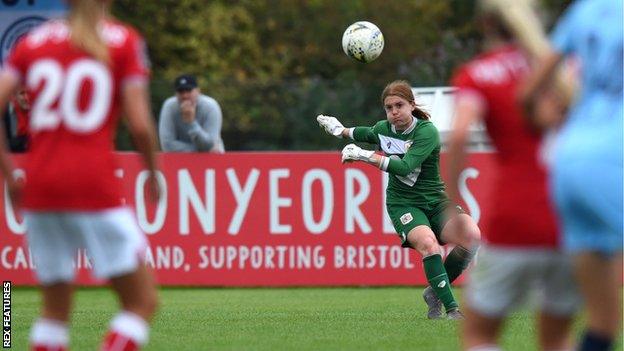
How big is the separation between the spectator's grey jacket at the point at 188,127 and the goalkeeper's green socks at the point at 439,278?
17.8 ft

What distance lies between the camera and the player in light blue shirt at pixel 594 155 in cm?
576

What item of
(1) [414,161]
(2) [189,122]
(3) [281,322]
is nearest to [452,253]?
(1) [414,161]

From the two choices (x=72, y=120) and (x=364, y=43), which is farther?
(x=364, y=43)

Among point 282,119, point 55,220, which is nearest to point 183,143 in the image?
point 282,119

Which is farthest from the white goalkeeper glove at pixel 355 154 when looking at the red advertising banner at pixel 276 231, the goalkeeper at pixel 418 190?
the red advertising banner at pixel 276 231

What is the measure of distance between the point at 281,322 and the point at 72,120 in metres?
5.18

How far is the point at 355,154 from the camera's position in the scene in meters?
11.7

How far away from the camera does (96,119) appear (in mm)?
6469

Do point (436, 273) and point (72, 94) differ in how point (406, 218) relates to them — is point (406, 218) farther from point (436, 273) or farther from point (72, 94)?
point (72, 94)

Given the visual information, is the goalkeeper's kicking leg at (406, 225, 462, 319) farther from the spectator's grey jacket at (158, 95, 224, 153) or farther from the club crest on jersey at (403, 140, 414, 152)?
the spectator's grey jacket at (158, 95, 224, 153)

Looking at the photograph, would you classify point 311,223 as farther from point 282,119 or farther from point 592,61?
point 592,61

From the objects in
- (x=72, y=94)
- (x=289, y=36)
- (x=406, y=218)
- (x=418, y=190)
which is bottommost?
(x=406, y=218)

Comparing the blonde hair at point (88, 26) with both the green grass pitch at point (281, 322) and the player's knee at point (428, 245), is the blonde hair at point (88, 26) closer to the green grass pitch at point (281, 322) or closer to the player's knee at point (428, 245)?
the green grass pitch at point (281, 322)

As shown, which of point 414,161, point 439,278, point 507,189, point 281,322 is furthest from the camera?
point 414,161
